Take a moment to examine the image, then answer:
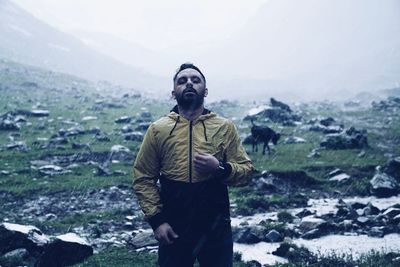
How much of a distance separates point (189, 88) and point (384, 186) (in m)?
11.1

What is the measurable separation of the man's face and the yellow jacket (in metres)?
0.17

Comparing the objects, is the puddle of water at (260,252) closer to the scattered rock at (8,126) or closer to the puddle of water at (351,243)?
the puddle of water at (351,243)

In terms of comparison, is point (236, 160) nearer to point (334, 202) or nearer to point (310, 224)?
point (310, 224)

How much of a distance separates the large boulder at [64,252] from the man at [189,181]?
437cm

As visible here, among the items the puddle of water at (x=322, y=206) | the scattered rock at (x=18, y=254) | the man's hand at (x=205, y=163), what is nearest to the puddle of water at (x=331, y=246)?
the puddle of water at (x=322, y=206)

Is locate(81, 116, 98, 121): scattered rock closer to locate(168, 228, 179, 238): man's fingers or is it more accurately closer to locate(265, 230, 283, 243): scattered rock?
locate(265, 230, 283, 243): scattered rock

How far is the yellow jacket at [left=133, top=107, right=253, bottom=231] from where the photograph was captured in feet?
15.7

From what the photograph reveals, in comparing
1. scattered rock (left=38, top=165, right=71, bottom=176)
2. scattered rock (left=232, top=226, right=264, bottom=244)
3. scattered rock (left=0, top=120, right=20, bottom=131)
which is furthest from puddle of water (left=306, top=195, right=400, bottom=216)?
scattered rock (left=0, top=120, right=20, bottom=131)

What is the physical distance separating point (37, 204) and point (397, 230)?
9.95 m

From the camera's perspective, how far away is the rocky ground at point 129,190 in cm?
1023

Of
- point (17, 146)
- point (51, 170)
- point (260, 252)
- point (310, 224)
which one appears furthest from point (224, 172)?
point (17, 146)

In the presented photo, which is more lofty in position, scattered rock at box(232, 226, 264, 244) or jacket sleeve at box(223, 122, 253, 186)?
jacket sleeve at box(223, 122, 253, 186)

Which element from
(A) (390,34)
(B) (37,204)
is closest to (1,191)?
(B) (37,204)

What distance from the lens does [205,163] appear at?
4.56 metres
